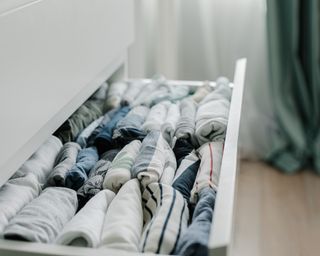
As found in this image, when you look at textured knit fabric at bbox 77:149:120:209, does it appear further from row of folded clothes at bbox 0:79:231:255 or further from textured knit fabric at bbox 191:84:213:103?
textured knit fabric at bbox 191:84:213:103

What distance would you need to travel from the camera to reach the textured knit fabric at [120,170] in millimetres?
1189

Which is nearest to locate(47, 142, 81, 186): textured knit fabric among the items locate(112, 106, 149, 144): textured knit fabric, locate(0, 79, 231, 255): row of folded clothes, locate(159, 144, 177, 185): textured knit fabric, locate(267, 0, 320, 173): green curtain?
locate(0, 79, 231, 255): row of folded clothes

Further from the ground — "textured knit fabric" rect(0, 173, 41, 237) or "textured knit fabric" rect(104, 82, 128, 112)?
"textured knit fabric" rect(0, 173, 41, 237)

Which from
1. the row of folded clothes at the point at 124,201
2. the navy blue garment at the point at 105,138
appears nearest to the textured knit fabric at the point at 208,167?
the row of folded clothes at the point at 124,201

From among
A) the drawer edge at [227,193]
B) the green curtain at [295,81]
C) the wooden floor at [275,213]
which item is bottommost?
the wooden floor at [275,213]

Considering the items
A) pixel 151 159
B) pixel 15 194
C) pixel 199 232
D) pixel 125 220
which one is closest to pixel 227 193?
pixel 199 232

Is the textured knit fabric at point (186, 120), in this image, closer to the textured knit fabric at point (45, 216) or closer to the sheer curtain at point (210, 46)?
the textured knit fabric at point (45, 216)

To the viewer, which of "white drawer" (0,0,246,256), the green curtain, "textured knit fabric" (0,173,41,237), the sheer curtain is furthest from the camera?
the sheer curtain

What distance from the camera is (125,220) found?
1.01m

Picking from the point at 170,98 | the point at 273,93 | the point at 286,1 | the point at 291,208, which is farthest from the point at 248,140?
the point at 170,98

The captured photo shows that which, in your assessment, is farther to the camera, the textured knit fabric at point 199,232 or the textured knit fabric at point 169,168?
the textured knit fabric at point 169,168

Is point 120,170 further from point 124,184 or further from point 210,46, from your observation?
point 210,46

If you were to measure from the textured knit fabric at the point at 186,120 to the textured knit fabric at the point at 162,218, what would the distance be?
0.28 meters

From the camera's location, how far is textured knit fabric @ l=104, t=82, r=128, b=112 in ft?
5.47
